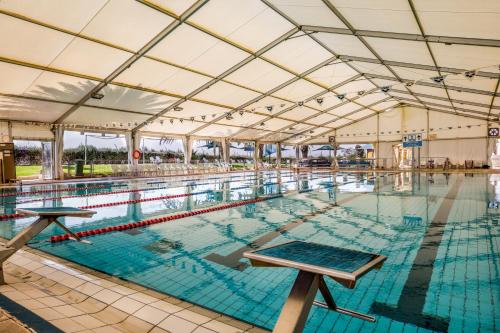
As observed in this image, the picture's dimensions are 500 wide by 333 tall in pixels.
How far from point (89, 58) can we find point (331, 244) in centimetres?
923

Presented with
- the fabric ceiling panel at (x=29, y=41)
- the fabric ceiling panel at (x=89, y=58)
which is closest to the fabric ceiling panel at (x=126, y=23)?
the fabric ceiling panel at (x=89, y=58)

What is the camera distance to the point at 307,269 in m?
1.41

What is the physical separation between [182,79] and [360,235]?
956cm

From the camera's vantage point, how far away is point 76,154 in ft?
87.6

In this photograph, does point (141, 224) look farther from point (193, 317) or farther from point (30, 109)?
point (30, 109)

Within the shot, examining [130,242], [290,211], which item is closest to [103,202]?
[130,242]

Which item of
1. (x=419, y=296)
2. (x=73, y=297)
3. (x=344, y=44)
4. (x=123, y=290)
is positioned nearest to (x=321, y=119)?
(x=344, y=44)

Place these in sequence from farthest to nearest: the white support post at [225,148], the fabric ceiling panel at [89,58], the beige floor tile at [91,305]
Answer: the white support post at [225,148], the fabric ceiling panel at [89,58], the beige floor tile at [91,305]

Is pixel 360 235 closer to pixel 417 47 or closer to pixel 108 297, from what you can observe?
pixel 108 297

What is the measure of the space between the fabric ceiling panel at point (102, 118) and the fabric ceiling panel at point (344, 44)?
30.8ft

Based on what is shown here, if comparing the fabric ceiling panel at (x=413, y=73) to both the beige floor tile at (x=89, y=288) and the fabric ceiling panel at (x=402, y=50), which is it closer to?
the fabric ceiling panel at (x=402, y=50)

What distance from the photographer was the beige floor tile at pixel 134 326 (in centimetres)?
189

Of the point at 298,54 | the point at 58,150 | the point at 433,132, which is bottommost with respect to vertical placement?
the point at 58,150

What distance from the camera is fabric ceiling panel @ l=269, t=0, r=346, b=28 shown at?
7.59 m
